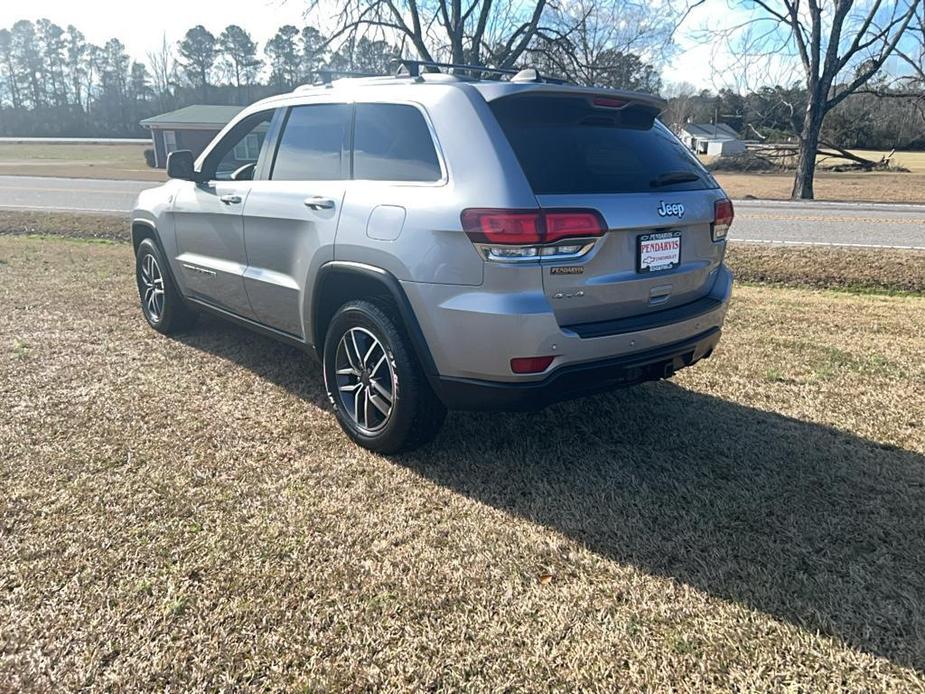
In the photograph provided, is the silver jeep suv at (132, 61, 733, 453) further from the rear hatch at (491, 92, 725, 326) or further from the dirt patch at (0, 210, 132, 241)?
the dirt patch at (0, 210, 132, 241)

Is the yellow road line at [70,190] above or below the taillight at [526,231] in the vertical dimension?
below

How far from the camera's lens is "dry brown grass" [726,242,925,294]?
8.41 m

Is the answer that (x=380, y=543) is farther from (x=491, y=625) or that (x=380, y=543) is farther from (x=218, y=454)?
(x=218, y=454)

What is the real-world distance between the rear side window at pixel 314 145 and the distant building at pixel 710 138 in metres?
59.4

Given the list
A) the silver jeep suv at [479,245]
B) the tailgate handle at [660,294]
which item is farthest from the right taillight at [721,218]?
the tailgate handle at [660,294]

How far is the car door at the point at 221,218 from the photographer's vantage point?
4.63 meters

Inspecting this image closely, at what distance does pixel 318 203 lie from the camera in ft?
12.5

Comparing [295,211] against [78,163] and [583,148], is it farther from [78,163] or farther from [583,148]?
[78,163]

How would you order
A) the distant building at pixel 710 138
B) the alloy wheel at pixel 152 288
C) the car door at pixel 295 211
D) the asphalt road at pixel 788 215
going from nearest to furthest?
the car door at pixel 295 211 → the alloy wheel at pixel 152 288 → the asphalt road at pixel 788 215 → the distant building at pixel 710 138

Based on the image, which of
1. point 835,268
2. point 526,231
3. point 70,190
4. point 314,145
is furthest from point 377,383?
point 70,190

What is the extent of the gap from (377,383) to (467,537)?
3.36 feet

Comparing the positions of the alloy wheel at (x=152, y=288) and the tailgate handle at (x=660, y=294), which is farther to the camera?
the alloy wheel at (x=152, y=288)

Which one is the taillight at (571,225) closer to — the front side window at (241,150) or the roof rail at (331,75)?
the roof rail at (331,75)

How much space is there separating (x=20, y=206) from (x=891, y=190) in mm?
28252
